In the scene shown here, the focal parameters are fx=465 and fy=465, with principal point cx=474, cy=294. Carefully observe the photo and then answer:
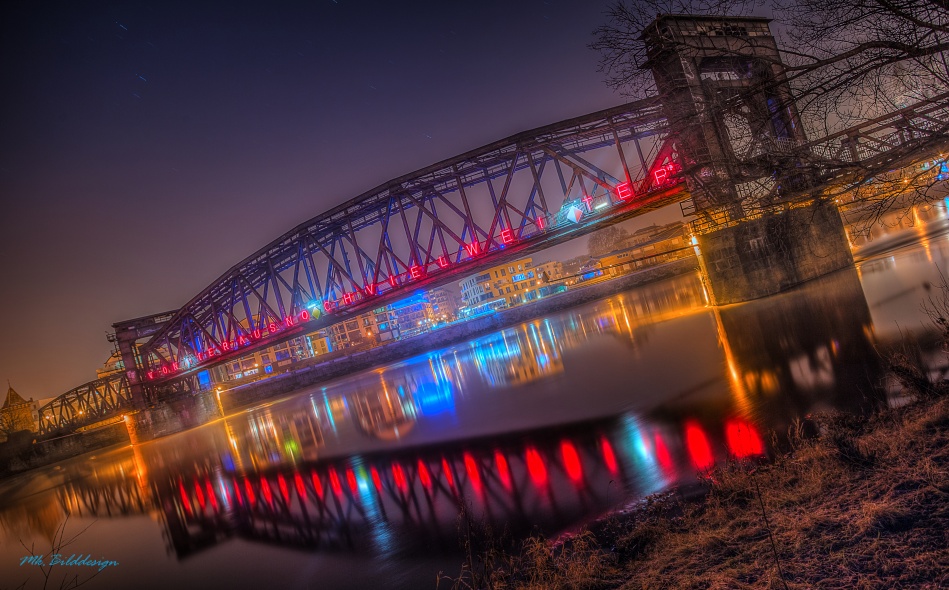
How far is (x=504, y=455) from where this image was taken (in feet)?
32.2

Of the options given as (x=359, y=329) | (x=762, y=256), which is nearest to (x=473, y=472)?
(x=762, y=256)

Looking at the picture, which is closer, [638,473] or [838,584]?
[838,584]

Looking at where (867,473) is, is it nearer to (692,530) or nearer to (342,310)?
(692,530)

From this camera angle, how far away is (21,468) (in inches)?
1810

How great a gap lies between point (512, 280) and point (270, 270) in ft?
401

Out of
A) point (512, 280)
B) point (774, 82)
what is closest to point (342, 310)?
point (774, 82)

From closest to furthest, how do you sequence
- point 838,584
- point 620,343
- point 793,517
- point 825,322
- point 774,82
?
point 838,584, point 793,517, point 774,82, point 825,322, point 620,343

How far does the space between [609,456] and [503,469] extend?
209 centimetres

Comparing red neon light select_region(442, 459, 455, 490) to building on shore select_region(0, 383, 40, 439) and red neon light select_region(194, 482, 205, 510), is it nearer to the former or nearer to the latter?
red neon light select_region(194, 482, 205, 510)

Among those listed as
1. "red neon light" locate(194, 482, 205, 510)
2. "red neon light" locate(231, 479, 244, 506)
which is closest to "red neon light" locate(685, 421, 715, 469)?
"red neon light" locate(231, 479, 244, 506)

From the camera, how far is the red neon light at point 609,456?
7367mm

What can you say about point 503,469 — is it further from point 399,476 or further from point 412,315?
point 412,315

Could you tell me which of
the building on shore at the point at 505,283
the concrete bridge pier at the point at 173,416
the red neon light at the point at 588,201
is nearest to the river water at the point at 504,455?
the red neon light at the point at 588,201

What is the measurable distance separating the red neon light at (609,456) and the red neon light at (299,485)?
7.49 m
